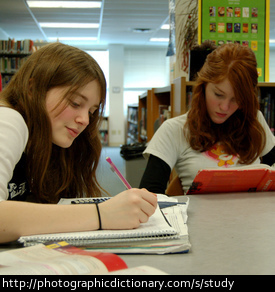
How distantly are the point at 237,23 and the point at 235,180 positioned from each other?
4.22 feet

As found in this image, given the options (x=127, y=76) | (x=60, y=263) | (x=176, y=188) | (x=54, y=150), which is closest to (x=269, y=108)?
(x=176, y=188)

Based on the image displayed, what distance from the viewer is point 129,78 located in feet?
29.9

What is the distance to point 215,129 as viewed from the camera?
1.44 m

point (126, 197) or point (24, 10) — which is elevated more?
point (24, 10)

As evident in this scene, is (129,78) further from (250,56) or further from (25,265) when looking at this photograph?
(25,265)

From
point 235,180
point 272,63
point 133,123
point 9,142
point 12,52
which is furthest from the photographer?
point 272,63

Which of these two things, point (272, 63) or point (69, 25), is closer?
point (69, 25)

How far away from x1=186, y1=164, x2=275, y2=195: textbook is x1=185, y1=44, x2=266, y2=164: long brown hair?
25 centimetres

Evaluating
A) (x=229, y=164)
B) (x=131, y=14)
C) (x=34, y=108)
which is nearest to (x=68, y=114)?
(x=34, y=108)

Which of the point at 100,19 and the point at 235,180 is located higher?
the point at 100,19

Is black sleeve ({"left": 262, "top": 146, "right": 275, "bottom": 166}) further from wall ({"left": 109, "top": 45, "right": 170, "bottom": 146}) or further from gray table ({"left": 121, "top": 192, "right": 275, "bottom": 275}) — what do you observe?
wall ({"left": 109, "top": 45, "right": 170, "bottom": 146})

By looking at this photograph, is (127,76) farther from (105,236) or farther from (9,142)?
(105,236)

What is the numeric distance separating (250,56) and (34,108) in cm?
87

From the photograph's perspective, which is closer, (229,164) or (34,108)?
(34,108)
